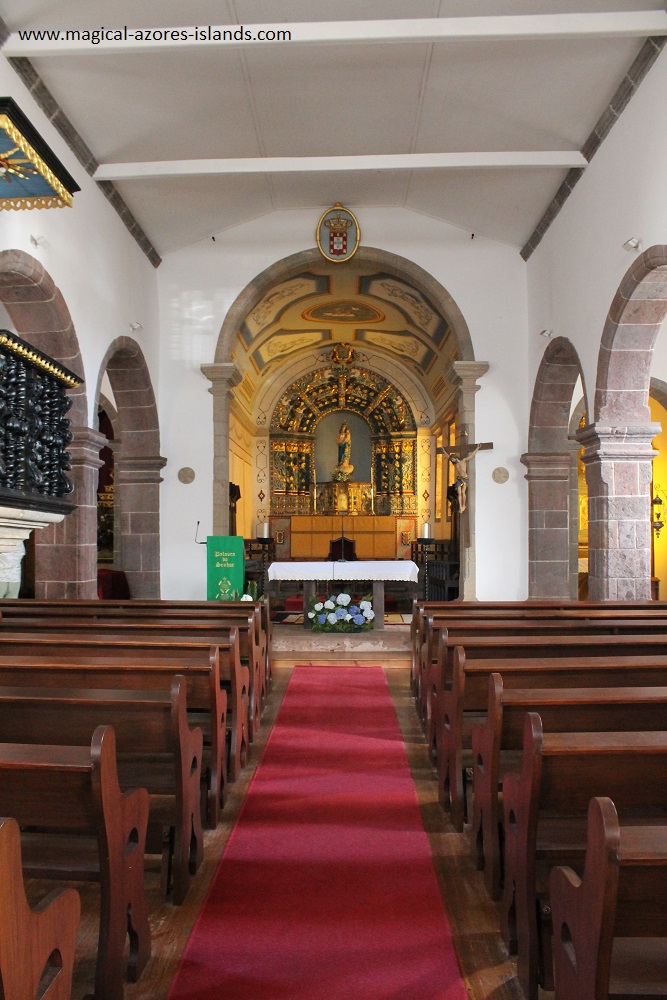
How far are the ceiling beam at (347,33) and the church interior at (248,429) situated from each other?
27 mm

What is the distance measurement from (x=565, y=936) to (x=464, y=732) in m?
1.77

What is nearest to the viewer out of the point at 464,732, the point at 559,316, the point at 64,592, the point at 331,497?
the point at 464,732

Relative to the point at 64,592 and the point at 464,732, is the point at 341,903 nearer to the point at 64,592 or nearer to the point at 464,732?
the point at 464,732

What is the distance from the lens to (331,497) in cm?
1816

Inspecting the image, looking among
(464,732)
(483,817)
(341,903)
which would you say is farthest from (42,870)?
(464,732)

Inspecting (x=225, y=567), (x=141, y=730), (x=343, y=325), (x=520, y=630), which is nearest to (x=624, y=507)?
(x=520, y=630)

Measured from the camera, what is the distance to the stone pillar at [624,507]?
757cm

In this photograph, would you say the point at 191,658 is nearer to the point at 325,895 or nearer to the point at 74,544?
the point at 325,895

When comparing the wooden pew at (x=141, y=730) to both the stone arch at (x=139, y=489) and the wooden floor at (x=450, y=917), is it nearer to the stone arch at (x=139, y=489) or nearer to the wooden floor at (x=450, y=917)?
the wooden floor at (x=450, y=917)

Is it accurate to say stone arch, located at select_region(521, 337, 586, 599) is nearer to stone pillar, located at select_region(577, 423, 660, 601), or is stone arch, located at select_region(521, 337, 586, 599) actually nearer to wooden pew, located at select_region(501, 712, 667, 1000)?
stone pillar, located at select_region(577, 423, 660, 601)

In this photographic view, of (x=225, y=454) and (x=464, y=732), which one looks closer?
(x=464, y=732)

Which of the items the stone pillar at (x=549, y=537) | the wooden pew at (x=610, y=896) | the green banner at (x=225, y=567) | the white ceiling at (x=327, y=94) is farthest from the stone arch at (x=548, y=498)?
the wooden pew at (x=610, y=896)

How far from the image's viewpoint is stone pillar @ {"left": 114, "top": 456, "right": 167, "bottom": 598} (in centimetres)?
1059

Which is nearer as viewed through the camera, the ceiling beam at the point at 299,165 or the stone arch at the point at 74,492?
the stone arch at the point at 74,492
